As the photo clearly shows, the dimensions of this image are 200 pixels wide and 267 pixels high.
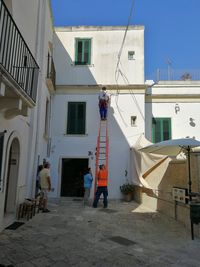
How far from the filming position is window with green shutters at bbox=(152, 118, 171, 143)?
1333 cm

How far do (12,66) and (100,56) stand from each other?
8738mm

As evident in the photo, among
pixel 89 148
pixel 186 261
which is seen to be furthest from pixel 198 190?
pixel 89 148

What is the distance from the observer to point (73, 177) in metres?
12.8

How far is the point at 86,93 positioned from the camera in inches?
526

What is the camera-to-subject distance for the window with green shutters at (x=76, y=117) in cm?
1304

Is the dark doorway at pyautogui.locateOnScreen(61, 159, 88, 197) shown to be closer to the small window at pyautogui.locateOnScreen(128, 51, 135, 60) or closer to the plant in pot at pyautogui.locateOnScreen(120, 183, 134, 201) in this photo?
the plant in pot at pyautogui.locateOnScreen(120, 183, 134, 201)

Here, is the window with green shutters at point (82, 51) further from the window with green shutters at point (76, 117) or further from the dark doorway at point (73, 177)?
the dark doorway at point (73, 177)

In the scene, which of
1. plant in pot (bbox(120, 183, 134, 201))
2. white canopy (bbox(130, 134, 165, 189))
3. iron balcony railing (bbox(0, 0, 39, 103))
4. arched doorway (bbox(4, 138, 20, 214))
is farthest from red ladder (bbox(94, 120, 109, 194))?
iron balcony railing (bbox(0, 0, 39, 103))

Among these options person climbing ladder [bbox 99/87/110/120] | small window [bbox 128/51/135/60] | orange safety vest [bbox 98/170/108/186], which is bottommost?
orange safety vest [bbox 98/170/108/186]

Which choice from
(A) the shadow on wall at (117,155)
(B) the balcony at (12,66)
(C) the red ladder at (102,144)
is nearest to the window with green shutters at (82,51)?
(A) the shadow on wall at (117,155)

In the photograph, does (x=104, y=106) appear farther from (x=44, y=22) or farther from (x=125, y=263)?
(x=125, y=263)

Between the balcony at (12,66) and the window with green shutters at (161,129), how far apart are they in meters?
8.20

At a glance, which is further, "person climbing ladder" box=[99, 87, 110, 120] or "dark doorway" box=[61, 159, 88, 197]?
"dark doorway" box=[61, 159, 88, 197]

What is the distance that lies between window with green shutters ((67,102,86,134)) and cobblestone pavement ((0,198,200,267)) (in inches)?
217
